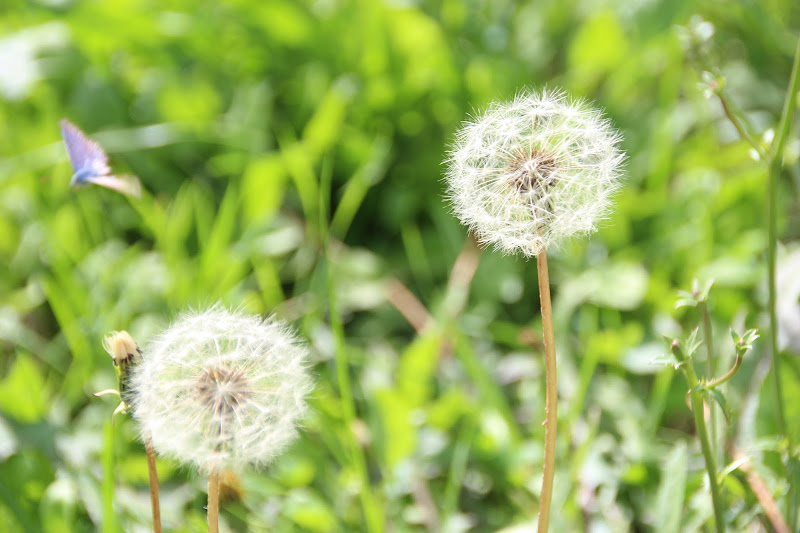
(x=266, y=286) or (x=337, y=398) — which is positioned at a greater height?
(x=266, y=286)

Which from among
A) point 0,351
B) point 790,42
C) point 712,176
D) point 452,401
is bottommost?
point 452,401

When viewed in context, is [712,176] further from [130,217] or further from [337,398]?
[130,217]

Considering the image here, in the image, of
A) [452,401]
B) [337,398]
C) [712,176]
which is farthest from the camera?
[712,176]

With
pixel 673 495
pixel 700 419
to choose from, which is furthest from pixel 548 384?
pixel 673 495

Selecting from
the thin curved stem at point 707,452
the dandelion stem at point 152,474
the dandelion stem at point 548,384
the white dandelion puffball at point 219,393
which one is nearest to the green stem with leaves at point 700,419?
the thin curved stem at point 707,452

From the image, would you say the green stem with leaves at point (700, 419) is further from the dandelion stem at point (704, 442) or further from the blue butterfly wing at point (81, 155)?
the blue butterfly wing at point (81, 155)

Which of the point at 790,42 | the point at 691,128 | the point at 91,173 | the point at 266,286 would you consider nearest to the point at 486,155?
the point at 91,173
